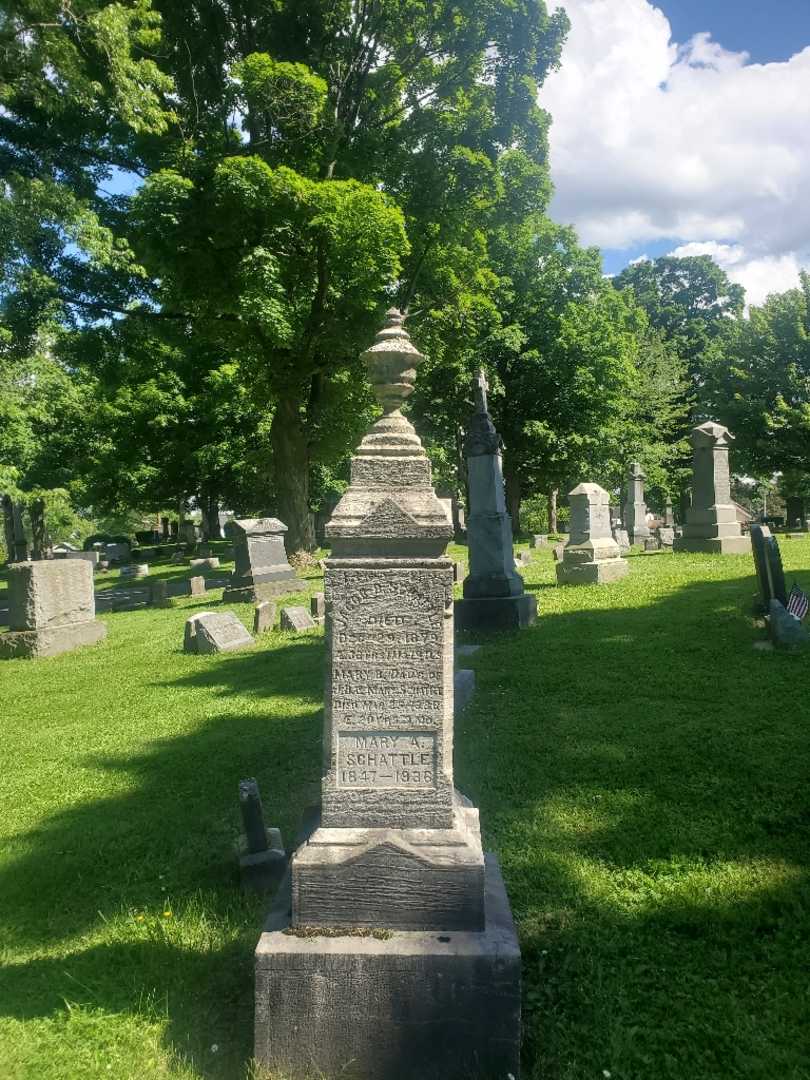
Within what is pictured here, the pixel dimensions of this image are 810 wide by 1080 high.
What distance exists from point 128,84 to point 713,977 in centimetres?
1325

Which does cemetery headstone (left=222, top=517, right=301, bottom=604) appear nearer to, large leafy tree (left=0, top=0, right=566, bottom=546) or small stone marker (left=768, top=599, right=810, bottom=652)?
large leafy tree (left=0, top=0, right=566, bottom=546)

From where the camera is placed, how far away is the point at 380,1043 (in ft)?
8.82

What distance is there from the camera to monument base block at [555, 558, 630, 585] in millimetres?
13864

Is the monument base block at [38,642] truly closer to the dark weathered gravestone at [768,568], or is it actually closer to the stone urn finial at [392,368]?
the stone urn finial at [392,368]

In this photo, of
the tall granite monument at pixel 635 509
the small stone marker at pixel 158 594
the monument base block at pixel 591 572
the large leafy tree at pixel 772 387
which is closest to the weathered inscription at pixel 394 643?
the monument base block at pixel 591 572

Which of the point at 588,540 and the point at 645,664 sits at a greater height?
the point at 588,540

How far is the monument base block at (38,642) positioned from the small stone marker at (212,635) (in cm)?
A: 234

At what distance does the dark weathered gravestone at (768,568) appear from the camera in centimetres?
887

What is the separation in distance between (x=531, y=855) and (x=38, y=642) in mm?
9603

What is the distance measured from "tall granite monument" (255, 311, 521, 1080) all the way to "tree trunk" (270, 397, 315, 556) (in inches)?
618

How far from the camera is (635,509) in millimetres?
25984

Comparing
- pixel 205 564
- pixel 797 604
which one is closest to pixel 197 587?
pixel 205 564

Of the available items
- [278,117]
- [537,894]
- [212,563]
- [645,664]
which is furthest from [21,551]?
[537,894]

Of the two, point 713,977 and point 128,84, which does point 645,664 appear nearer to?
point 713,977
